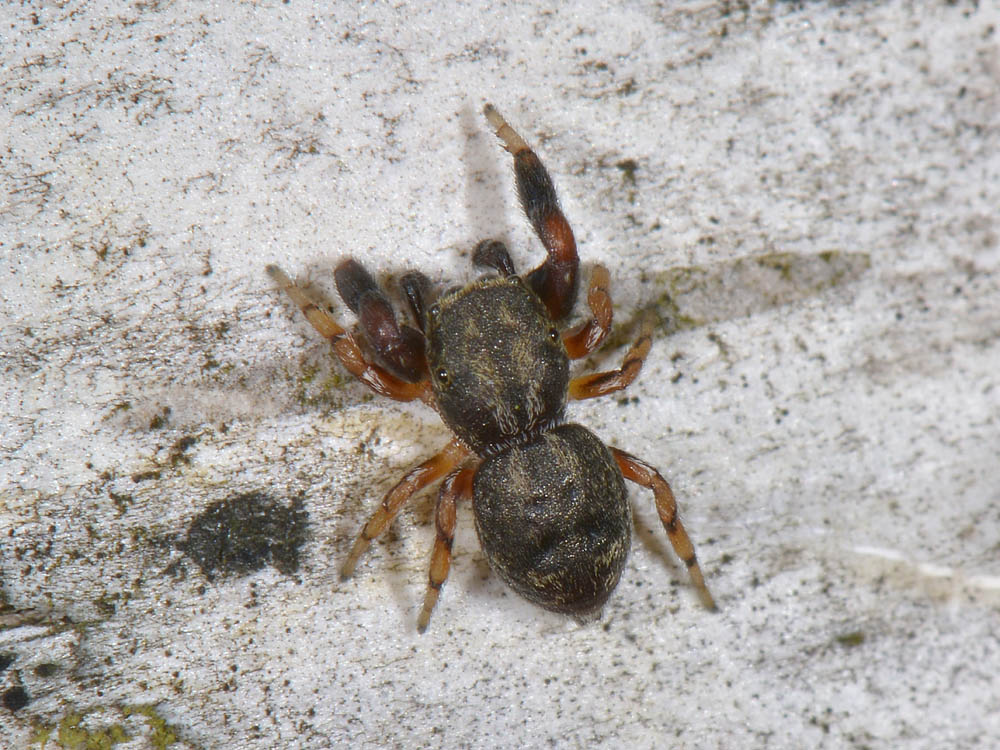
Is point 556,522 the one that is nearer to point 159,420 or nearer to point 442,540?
point 442,540

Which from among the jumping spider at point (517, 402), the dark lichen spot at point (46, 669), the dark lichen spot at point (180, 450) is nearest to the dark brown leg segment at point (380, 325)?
the jumping spider at point (517, 402)

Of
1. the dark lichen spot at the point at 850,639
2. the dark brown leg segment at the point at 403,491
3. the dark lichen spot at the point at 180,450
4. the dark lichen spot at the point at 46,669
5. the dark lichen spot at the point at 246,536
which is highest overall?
the dark lichen spot at the point at 180,450

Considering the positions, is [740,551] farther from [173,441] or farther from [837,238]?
[173,441]

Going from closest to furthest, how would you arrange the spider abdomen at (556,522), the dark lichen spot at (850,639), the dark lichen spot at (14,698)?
1. the spider abdomen at (556,522)
2. the dark lichen spot at (14,698)
3. the dark lichen spot at (850,639)

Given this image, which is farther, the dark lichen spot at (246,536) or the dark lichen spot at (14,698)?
the dark lichen spot at (246,536)

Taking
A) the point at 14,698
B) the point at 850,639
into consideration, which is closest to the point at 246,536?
the point at 14,698

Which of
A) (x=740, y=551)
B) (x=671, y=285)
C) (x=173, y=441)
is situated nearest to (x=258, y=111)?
(x=173, y=441)

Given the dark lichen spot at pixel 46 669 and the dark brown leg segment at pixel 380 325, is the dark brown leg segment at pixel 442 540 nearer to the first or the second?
the dark brown leg segment at pixel 380 325
